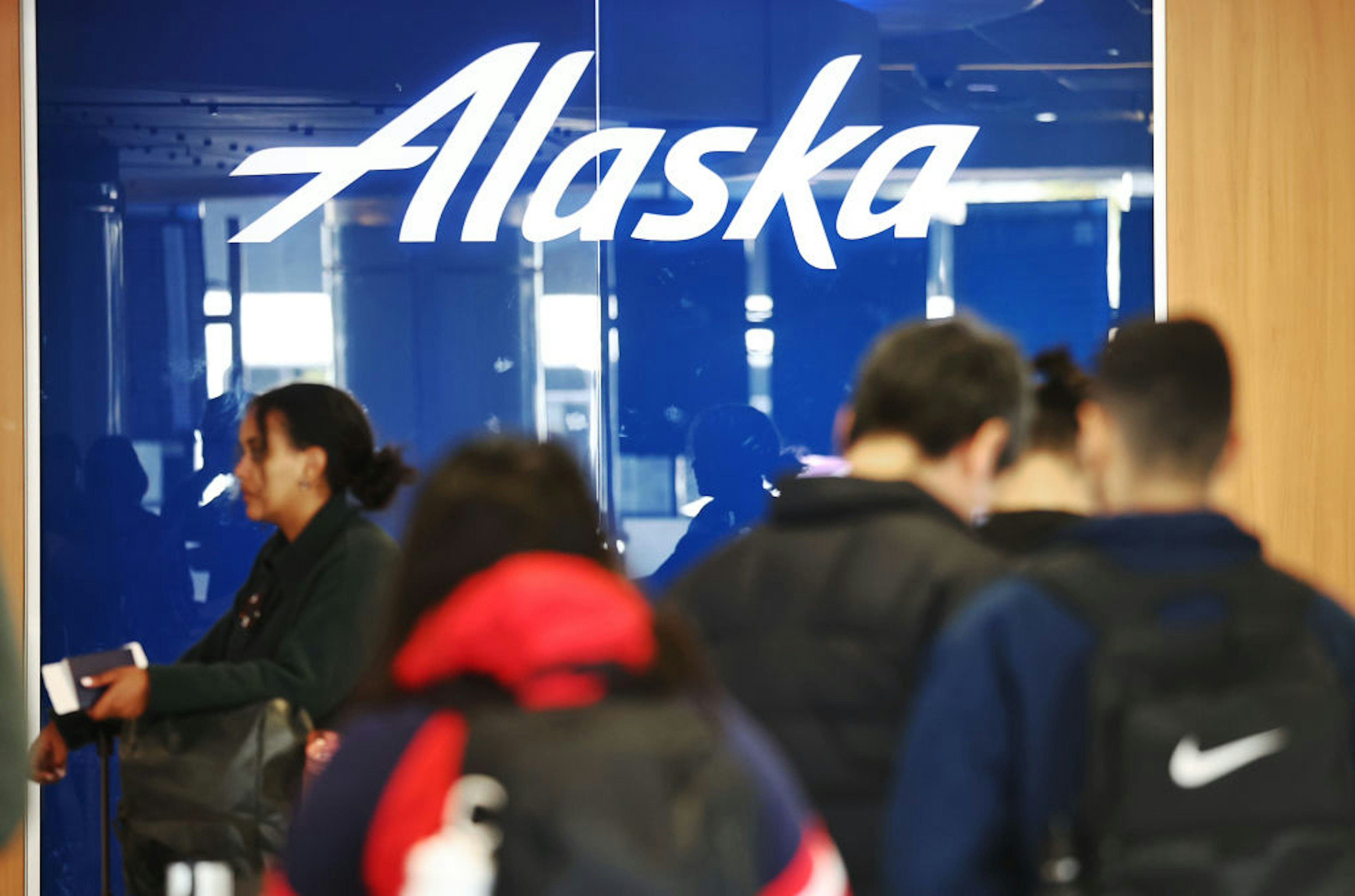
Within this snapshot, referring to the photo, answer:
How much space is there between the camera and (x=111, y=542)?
176 inches

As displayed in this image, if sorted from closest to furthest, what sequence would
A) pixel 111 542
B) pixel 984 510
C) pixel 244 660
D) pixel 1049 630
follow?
pixel 1049 630
pixel 984 510
pixel 244 660
pixel 111 542

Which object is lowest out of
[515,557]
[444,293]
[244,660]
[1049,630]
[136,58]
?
[244,660]

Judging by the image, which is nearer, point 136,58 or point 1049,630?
point 1049,630

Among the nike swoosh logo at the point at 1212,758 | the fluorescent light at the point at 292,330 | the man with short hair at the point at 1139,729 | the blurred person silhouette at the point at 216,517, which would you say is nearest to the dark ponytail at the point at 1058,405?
the man with short hair at the point at 1139,729

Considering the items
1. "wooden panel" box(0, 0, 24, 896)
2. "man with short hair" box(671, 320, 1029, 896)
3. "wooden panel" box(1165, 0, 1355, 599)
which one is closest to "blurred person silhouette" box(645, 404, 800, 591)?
"wooden panel" box(1165, 0, 1355, 599)

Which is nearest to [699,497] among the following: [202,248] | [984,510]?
[202,248]

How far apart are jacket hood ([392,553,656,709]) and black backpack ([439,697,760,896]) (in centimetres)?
3

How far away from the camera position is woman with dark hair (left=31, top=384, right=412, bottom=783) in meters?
2.98

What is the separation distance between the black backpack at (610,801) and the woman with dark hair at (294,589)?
172 cm

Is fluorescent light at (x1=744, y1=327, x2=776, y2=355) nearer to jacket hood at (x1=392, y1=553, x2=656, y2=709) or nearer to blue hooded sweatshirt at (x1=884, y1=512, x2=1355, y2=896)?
blue hooded sweatshirt at (x1=884, y1=512, x2=1355, y2=896)

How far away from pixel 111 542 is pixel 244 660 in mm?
1555

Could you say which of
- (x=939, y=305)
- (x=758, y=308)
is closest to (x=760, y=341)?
(x=758, y=308)

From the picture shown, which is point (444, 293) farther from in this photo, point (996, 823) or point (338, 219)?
point (996, 823)

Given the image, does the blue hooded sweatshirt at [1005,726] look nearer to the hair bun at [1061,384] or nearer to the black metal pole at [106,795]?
the hair bun at [1061,384]
